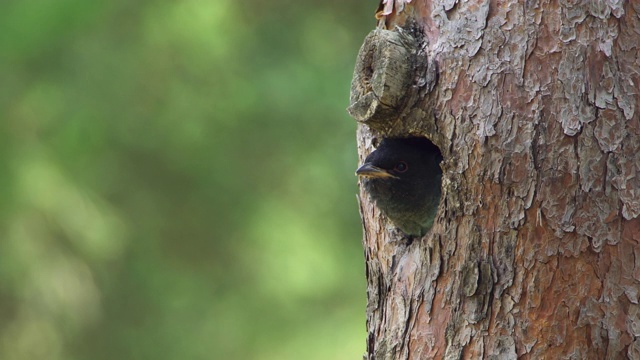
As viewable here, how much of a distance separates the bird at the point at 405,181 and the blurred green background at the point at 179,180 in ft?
8.14

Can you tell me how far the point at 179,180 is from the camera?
7012 millimetres

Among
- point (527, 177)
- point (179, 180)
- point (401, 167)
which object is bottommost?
point (527, 177)

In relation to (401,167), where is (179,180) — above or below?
above

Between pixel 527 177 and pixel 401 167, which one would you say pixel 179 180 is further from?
pixel 527 177

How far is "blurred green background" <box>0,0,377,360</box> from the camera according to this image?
21.2 feet

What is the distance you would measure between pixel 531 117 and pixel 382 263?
103 centimetres

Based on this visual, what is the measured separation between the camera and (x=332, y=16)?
7.21 meters

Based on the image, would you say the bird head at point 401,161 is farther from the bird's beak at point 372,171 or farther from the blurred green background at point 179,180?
the blurred green background at point 179,180

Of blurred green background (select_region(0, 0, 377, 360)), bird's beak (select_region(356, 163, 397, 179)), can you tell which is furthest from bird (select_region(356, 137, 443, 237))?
blurred green background (select_region(0, 0, 377, 360))

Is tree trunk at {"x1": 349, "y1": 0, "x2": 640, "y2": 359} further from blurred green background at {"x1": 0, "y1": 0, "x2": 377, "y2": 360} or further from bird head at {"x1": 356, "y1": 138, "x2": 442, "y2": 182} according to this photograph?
blurred green background at {"x1": 0, "y1": 0, "x2": 377, "y2": 360}

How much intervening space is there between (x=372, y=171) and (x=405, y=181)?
1.47 feet

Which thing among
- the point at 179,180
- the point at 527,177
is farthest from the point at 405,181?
the point at 179,180

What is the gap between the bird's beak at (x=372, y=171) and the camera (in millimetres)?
4008

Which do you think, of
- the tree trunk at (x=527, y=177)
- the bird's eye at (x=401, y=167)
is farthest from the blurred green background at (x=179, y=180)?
the tree trunk at (x=527, y=177)
